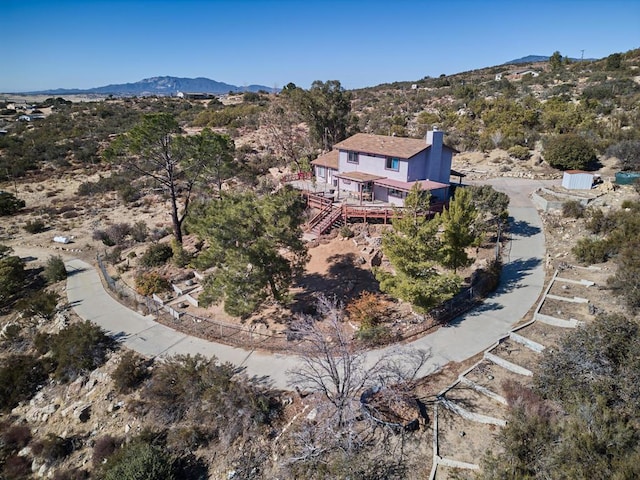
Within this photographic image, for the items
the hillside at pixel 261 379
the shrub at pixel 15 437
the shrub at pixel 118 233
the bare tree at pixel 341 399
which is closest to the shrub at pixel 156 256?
the hillside at pixel 261 379

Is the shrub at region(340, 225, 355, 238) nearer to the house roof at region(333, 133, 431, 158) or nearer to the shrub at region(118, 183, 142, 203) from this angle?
the house roof at region(333, 133, 431, 158)

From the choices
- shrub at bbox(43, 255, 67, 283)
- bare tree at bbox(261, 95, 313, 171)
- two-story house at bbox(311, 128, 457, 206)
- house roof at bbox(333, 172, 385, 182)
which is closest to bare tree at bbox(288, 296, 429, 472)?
two-story house at bbox(311, 128, 457, 206)

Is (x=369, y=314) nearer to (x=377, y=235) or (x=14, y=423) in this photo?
(x=377, y=235)

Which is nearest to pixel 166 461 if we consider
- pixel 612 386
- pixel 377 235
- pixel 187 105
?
pixel 612 386

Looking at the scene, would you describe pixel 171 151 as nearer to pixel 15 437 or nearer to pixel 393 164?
pixel 393 164

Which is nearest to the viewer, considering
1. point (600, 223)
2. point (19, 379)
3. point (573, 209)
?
point (19, 379)

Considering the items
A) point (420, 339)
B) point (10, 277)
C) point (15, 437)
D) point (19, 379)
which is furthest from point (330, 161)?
point (15, 437)
